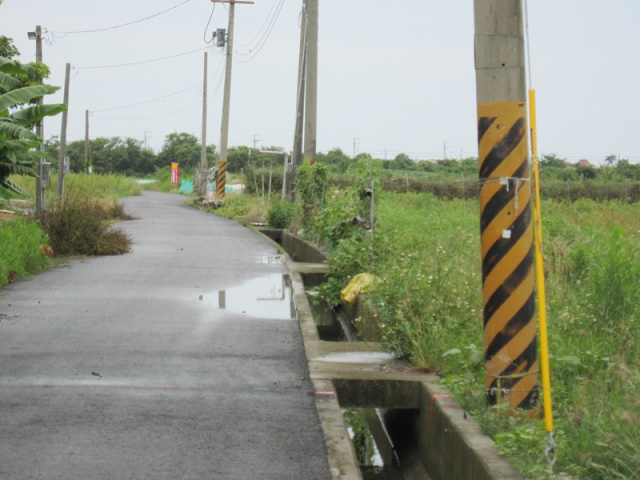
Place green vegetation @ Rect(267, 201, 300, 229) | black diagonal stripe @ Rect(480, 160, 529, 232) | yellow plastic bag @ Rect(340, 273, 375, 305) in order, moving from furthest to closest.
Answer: green vegetation @ Rect(267, 201, 300, 229) < yellow plastic bag @ Rect(340, 273, 375, 305) < black diagonal stripe @ Rect(480, 160, 529, 232)

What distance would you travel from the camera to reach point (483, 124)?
543 centimetres

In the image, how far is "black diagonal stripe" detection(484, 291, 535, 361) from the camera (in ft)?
17.6

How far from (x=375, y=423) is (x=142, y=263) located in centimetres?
998

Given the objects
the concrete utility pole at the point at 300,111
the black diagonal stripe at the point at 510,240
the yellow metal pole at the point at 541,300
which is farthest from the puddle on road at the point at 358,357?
the concrete utility pole at the point at 300,111

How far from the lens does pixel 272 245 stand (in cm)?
2231

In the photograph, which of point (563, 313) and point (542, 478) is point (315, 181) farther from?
point (542, 478)

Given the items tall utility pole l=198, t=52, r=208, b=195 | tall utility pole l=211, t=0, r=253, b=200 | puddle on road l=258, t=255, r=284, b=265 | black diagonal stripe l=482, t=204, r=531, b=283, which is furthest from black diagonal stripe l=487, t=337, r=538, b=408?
tall utility pole l=198, t=52, r=208, b=195

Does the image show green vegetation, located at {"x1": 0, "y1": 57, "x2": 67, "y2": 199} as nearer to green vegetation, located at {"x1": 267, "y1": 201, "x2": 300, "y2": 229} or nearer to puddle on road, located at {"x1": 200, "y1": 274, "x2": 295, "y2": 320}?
puddle on road, located at {"x1": 200, "y1": 274, "x2": 295, "y2": 320}

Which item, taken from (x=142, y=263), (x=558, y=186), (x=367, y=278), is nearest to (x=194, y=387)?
(x=367, y=278)

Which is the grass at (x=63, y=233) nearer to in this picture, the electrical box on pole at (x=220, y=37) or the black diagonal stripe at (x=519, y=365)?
the black diagonal stripe at (x=519, y=365)

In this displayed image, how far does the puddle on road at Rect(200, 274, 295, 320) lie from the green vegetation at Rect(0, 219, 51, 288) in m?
3.52

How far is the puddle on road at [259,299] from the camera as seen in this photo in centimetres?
1119

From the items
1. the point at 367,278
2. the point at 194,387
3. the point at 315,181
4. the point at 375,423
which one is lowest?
the point at 375,423

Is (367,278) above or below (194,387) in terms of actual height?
above
